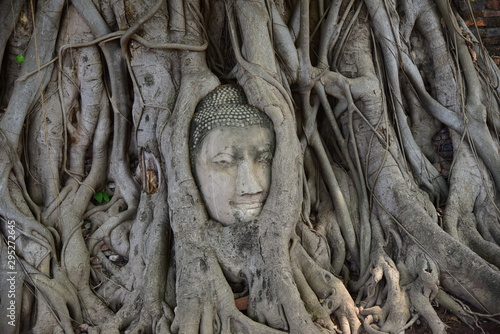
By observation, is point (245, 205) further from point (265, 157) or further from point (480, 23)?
point (480, 23)

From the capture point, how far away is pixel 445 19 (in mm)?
3846

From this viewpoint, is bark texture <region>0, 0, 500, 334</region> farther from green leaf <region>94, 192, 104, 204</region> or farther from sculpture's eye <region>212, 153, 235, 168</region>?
sculpture's eye <region>212, 153, 235, 168</region>

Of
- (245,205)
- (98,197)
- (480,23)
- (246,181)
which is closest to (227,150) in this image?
(246,181)

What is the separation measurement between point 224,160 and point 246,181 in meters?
0.18

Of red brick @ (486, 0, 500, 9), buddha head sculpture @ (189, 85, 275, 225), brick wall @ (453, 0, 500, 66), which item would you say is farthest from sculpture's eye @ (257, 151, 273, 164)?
red brick @ (486, 0, 500, 9)

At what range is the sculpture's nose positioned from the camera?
9.61 feet

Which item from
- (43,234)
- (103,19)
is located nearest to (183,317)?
(43,234)

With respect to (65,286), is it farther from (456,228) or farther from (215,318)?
(456,228)

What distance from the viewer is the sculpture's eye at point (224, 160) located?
2980 mm

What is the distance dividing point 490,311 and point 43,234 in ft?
8.55

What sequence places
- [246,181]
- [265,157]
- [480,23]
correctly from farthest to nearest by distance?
[480,23], [265,157], [246,181]

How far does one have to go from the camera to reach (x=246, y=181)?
2.93 metres

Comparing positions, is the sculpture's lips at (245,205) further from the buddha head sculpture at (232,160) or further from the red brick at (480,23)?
the red brick at (480,23)

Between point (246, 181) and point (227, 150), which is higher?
point (227, 150)
